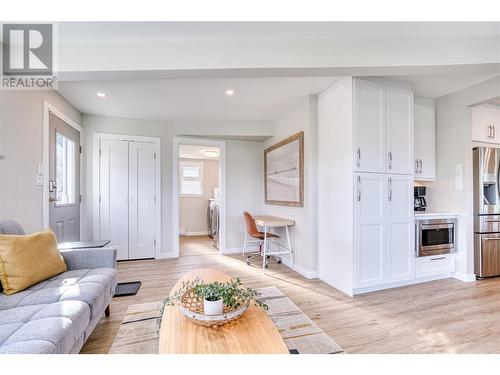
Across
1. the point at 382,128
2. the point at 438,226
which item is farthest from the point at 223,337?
the point at 438,226

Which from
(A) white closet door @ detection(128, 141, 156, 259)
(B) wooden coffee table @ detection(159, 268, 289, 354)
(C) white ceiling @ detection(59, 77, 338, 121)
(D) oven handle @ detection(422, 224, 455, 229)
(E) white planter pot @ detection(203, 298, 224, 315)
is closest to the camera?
(B) wooden coffee table @ detection(159, 268, 289, 354)

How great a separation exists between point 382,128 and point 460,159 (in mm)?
1274

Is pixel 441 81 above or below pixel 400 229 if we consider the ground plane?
above

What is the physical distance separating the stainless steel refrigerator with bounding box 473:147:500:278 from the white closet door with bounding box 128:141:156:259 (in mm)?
4485

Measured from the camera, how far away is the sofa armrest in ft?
6.99

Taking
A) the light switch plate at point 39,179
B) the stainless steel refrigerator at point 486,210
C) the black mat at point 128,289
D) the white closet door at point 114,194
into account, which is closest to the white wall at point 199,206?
the white closet door at point 114,194

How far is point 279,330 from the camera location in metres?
1.95

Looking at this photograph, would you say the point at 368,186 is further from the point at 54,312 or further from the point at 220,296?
the point at 54,312

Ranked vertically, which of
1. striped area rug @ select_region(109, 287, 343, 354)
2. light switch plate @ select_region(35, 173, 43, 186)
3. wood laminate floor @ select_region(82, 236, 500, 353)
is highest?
light switch plate @ select_region(35, 173, 43, 186)

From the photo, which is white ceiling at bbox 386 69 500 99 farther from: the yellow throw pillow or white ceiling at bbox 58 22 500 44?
the yellow throw pillow

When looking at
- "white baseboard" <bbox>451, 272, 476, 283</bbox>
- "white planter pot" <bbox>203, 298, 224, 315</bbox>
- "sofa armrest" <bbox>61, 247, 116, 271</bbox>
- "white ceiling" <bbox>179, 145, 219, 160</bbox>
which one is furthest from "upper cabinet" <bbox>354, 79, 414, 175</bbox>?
"white ceiling" <bbox>179, 145, 219, 160</bbox>

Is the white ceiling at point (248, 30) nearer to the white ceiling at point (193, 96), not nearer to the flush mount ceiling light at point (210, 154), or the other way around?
the white ceiling at point (193, 96)
